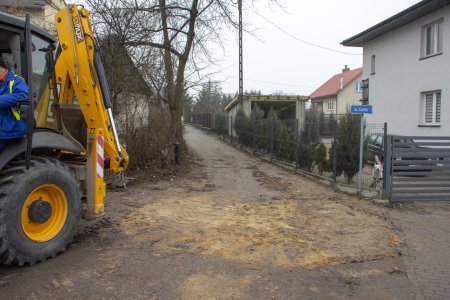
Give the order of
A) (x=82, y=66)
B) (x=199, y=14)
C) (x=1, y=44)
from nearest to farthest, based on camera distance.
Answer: (x=1, y=44) < (x=82, y=66) < (x=199, y=14)

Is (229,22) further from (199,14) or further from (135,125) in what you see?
(135,125)

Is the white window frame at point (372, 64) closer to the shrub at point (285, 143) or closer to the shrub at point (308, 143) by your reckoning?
the shrub at point (285, 143)

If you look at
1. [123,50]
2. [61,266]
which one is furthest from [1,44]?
[123,50]

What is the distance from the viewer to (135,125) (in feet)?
39.0

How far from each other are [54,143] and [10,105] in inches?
31.4

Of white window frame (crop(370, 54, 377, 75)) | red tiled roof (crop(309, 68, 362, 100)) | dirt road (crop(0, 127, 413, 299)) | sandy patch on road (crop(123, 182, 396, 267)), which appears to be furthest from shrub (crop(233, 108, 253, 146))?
red tiled roof (crop(309, 68, 362, 100))

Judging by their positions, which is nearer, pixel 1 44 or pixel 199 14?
pixel 1 44

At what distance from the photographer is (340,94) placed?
158ft

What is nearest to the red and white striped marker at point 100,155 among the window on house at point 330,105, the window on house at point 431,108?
the window on house at point 431,108

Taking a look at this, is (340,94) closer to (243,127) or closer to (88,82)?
(243,127)

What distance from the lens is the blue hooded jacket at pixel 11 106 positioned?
4.36m

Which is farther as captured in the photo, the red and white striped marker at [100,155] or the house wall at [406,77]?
the house wall at [406,77]

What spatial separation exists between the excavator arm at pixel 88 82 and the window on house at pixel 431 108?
15241 millimetres

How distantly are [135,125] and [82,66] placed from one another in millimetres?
6531
